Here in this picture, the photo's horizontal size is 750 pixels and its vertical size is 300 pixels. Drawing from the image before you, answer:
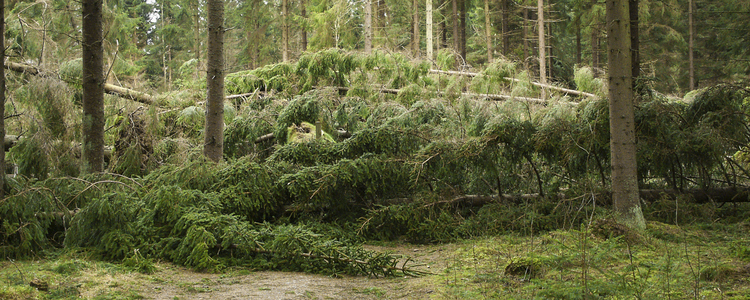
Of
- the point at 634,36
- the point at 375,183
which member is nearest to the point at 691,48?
the point at 634,36

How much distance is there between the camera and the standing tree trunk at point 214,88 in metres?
7.80

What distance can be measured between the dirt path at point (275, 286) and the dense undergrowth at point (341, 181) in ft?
0.66

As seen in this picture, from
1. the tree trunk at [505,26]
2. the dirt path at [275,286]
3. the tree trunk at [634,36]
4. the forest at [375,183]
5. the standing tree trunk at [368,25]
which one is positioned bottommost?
the dirt path at [275,286]

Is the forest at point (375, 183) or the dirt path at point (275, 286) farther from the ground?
the forest at point (375, 183)

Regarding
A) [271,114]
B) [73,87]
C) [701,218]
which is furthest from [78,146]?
[701,218]

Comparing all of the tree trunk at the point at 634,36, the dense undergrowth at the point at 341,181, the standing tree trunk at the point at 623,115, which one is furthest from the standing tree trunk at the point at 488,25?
the standing tree trunk at the point at 623,115

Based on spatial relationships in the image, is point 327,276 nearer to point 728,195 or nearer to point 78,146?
point 78,146

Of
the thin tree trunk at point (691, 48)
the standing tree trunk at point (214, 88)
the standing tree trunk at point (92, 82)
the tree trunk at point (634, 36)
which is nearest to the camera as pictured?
the standing tree trunk at point (92, 82)

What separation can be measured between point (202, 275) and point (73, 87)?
4.62m

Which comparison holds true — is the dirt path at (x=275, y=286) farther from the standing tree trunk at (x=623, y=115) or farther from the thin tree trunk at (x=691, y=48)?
the thin tree trunk at (x=691, y=48)

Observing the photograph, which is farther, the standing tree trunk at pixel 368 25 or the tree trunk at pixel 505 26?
the tree trunk at pixel 505 26

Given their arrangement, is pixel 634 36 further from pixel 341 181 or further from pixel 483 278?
pixel 483 278

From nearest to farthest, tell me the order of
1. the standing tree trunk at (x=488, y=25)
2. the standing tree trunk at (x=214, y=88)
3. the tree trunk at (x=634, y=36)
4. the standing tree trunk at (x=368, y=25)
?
the tree trunk at (x=634, y=36) → the standing tree trunk at (x=214, y=88) → the standing tree trunk at (x=368, y=25) → the standing tree trunk at (x=488, y=25)

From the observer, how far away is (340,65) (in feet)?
36.6
